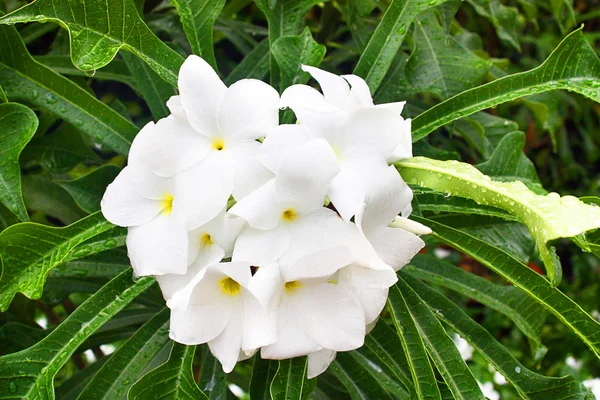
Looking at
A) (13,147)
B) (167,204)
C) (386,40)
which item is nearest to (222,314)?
(167,204)

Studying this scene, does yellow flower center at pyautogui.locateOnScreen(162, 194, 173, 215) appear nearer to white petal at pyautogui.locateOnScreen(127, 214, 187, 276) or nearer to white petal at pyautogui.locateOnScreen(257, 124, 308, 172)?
white petal at pyautogui.locateOnScreen(127, 214, 187, 276)

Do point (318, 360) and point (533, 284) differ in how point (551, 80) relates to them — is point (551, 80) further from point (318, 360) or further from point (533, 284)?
point (318, 360)

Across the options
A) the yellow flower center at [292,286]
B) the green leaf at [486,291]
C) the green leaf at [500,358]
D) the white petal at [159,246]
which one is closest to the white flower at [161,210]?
A: the white petal at [159,246]

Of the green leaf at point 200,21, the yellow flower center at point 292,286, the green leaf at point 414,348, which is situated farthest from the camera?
the green leaf at point 200,21

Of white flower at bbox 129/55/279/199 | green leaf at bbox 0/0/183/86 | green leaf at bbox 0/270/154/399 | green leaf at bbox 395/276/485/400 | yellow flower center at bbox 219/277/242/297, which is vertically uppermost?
green leaf at bbox 0/0/183/86

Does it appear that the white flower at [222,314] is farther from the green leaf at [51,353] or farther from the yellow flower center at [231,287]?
the green leaf at [51,353]

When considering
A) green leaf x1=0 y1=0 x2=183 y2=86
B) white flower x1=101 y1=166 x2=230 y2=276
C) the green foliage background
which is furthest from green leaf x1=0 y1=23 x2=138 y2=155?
white flower x1=101 y1=166 x2=230 y2=276

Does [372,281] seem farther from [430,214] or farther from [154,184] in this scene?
[430,214]
